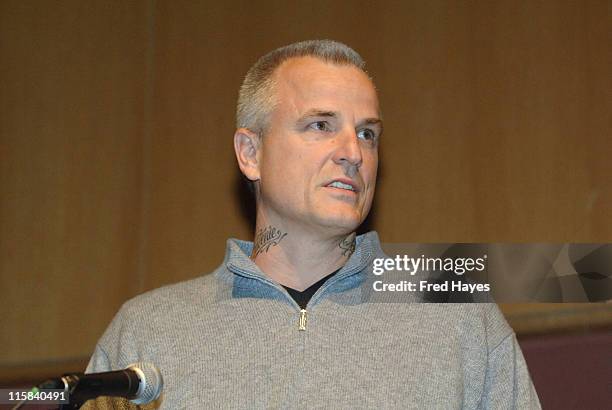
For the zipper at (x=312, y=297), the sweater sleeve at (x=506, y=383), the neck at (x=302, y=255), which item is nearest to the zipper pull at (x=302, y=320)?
the zipper at (x=312, y=297)

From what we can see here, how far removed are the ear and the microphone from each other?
0.80m

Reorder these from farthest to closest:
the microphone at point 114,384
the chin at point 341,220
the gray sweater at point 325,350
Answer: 1. the chin at point 341,220
2. the gray sweater at point 325,350
3. the microphone at point 114,384

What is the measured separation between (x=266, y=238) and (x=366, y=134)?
29cm

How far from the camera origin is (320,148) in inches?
68.3

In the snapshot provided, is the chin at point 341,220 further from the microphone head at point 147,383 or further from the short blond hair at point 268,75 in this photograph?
the microphone head at point 147,383

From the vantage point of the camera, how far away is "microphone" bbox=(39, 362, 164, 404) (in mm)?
1041

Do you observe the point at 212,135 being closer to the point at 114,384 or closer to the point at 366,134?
the point at 366,134

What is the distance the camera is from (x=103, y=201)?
7.67ft

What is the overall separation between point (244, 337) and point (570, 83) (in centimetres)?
101

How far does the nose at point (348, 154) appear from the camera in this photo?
5.61 feet

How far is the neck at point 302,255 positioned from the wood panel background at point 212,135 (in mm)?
436

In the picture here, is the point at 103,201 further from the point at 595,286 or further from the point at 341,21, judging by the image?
the point at 595,286

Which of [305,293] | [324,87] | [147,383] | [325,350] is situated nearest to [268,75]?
[324,87]

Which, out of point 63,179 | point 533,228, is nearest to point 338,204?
point 533,228
